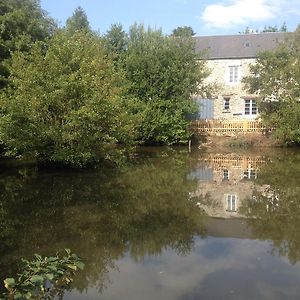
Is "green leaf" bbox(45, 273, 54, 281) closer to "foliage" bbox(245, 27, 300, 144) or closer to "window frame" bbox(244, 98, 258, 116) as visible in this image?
"foliage" bbox(245, 27, 300, 144)

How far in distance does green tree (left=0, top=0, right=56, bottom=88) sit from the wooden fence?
14.0 m

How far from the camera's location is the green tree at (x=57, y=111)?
16.7 metres

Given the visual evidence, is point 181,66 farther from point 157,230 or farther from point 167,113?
point 157,230

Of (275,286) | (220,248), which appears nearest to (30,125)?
(220,248)

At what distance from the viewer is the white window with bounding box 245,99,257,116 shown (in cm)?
3608

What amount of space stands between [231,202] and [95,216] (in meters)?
4.58

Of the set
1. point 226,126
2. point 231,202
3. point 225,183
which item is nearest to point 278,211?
point 231,202

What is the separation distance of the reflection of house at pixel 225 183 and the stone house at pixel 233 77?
1169cm

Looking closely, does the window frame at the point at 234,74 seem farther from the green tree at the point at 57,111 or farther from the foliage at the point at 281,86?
the green tree at the point at 57,111

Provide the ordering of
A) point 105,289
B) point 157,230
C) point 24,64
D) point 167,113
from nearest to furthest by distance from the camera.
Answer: point 105,289 < point 157,230 < point 24,64 < point 167,113

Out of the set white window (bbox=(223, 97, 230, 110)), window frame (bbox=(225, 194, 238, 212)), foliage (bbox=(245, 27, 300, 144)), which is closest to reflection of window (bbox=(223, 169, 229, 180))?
window frame (bbox=(225, 194, 238, 212))

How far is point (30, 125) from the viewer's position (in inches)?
658

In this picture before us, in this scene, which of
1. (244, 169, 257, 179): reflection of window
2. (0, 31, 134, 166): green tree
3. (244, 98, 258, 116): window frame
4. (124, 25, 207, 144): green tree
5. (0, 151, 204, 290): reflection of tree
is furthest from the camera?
(244, 98, 258, 116): window frame

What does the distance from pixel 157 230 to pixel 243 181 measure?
7826 millimetres
